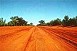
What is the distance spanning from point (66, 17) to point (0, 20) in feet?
156

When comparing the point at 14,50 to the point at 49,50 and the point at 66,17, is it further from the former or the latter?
the point at 66,17

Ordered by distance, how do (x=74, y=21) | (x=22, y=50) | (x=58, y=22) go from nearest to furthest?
(x=22, y=50) < (x=74, y=21) < (x=58, y=22)

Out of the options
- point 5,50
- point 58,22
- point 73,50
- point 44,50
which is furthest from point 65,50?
point 58,22

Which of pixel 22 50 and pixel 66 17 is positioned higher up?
pixel 66 17

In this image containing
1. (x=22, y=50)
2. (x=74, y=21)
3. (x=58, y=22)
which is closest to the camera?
(x=22, y=50)

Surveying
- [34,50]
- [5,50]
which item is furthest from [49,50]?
[5,50]

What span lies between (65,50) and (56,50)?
0.53 metres

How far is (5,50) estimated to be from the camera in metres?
7.27

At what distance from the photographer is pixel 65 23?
313 ft

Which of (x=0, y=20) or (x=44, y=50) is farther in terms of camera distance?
(x=0, y=20)

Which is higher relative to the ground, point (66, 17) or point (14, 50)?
point (66, 17)

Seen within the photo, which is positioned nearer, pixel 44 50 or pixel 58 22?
pixel 44 50

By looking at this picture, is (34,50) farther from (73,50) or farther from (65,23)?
(65,23)

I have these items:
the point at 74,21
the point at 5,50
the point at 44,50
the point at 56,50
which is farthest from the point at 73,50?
the point at 74,21
